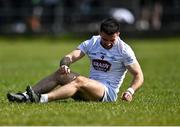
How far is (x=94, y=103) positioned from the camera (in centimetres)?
1270

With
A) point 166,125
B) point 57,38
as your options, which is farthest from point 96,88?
point 57,38

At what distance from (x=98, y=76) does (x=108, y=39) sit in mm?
691

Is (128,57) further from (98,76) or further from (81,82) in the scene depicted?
(81,82)

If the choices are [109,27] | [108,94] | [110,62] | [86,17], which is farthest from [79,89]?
[86,17]

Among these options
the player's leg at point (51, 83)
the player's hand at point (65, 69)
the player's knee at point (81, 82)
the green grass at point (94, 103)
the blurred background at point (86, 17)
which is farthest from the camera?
the blurred background at point (86, 17)

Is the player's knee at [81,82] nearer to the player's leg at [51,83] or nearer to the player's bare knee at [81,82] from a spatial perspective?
the player's bare knee at [81,82]

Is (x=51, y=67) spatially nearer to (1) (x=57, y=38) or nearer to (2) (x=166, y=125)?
(2) (x=166, y=125)

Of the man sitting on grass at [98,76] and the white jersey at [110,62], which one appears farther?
the white jersey at [110,62]

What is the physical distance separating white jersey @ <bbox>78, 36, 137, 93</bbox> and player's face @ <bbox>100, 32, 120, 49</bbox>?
0.20 feet

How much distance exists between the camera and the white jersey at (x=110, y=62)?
13.0 m

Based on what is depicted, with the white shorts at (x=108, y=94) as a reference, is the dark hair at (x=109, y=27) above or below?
above

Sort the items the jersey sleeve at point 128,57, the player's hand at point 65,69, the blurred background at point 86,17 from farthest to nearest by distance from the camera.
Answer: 1. the blurred background at point 86,17
2. the jersey sleeve at point 128,57
3. the player's hand at point 65,69

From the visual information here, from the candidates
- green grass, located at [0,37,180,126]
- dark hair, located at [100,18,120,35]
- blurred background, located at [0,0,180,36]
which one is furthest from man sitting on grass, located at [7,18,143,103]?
blurred background, located at [0,0,180,36]

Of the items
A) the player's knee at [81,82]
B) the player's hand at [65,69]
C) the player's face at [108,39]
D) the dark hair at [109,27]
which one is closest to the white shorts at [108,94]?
the player's knee at [81,82]
